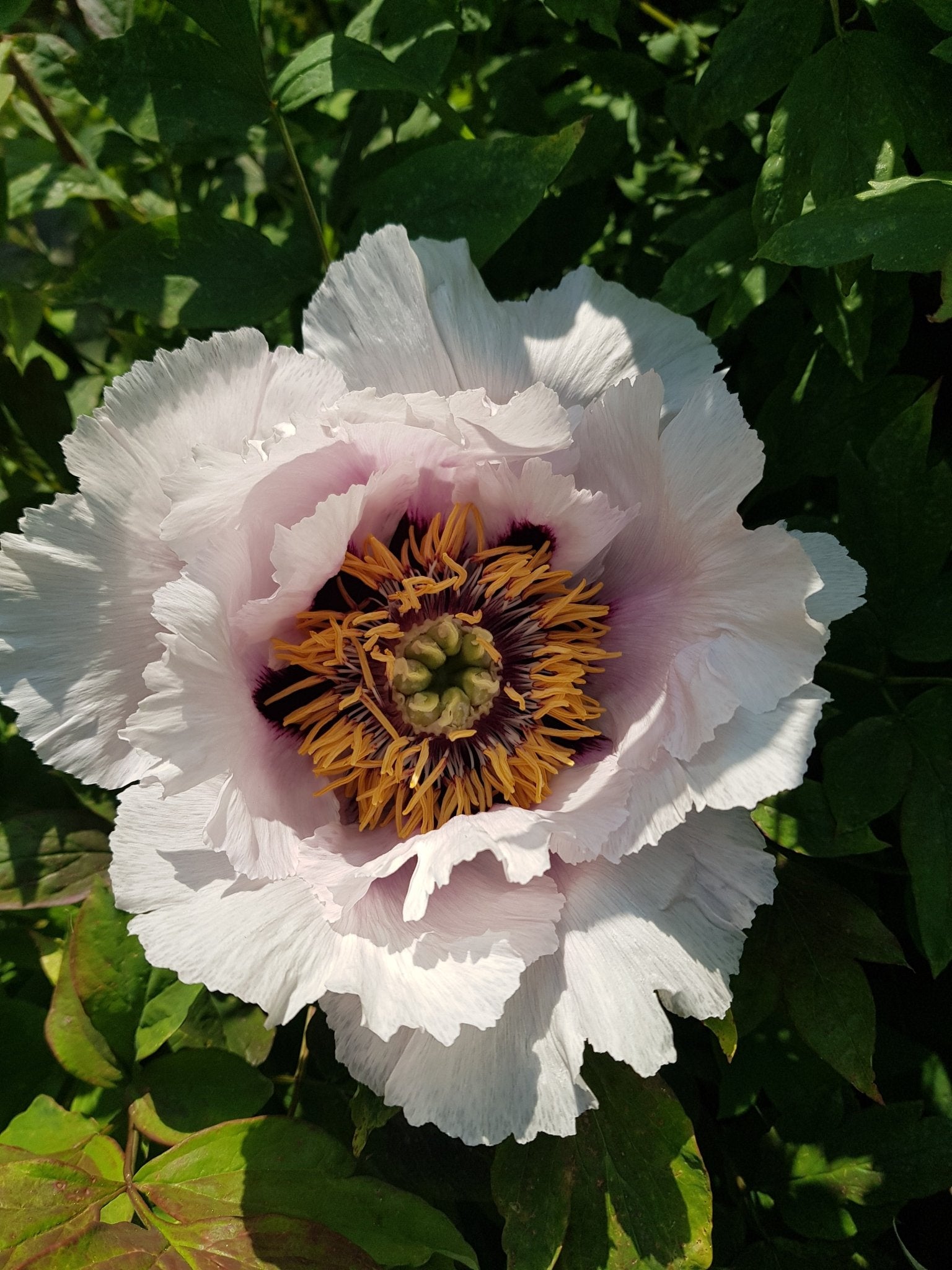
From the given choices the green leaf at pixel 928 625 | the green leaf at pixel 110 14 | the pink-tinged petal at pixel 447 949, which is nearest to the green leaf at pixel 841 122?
the green leaf at pixel 928 625

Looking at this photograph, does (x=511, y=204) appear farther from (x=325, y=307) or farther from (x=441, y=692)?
(x=441, y=692)

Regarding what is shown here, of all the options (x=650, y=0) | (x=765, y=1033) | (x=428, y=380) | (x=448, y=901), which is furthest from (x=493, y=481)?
(x=650, y=0)

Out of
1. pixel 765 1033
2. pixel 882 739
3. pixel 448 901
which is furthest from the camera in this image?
pixel 765 1033

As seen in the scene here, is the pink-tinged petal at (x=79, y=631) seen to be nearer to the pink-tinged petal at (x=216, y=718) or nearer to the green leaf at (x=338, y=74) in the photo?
the pink-tinged petal at (x=216, y=718)

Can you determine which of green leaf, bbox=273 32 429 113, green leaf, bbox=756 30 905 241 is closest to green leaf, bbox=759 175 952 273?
green leaf, bbox=756 30 905 241

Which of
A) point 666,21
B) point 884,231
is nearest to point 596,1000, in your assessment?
point 884,231

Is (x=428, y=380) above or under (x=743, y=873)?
above

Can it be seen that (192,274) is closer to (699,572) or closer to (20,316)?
(20,316)

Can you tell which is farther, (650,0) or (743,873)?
(650,0)
